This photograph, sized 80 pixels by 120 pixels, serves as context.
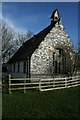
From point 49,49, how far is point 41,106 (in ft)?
43.5

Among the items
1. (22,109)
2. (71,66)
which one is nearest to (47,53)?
(71,66)

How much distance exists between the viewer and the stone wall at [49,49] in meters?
25.3

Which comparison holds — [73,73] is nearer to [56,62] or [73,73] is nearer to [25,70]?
[56,62]

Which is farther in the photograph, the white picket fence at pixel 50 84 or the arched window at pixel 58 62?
the arched window at pixel 58 62

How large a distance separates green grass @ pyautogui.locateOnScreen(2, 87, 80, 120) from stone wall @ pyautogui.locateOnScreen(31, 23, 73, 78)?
8.20 m

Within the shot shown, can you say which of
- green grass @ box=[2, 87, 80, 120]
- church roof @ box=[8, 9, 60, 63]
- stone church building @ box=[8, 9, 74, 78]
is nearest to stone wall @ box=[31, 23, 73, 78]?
stone church building @ box=[8, 9, 74, 78]

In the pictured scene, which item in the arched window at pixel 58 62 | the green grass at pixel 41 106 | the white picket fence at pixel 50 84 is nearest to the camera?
the green grass at pixel 41 106

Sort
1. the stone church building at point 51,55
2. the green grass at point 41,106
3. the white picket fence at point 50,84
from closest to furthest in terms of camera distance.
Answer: the green grass at point 41,106 < the white picket fence at point 50,84 < the stone church building at point 51,55

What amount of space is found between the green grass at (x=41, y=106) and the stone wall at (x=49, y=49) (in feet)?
26.9

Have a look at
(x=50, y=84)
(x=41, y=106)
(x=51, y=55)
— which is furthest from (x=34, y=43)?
(x=41, y=106)

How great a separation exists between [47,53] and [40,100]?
11421mm

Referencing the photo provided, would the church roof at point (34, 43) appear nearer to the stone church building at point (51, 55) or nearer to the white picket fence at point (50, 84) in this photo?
the stone church building at point (51, 55)

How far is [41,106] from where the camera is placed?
13.3m

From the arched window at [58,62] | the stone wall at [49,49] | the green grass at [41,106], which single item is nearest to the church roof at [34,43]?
the stone wall at [49,49]
